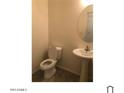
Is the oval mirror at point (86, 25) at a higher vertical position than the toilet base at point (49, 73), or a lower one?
higher

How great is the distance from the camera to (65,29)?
1.48 meters

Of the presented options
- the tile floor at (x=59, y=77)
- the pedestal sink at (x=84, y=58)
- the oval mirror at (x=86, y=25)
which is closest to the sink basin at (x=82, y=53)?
the pedestal sink at (x=84, y=58)

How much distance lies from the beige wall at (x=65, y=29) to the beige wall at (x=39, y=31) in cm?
6

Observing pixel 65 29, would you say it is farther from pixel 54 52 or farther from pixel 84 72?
pixel 84 72

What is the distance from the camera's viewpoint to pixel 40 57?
1.34 meters

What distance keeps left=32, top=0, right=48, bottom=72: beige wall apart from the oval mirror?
0.41 meters

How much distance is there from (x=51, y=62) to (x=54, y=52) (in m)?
0.12

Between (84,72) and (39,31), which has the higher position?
(39,31)

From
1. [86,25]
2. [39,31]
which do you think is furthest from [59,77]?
[86,25]

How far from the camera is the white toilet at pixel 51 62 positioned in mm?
1365

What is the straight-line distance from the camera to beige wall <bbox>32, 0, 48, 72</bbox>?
127cm

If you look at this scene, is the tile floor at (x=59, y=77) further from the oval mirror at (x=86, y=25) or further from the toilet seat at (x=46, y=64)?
the oval mirror at (x=86, y=25)
